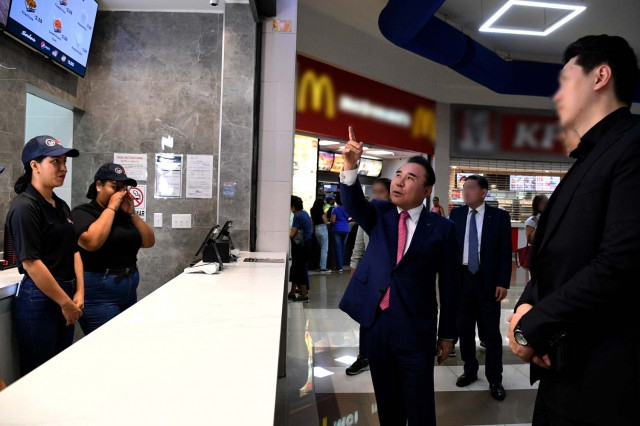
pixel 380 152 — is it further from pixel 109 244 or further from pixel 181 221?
pixel 109 244

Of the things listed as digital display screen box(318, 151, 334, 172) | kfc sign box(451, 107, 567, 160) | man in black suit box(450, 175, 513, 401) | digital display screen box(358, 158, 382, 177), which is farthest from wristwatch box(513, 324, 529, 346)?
kfc sign box(451, 107, 567, 160)

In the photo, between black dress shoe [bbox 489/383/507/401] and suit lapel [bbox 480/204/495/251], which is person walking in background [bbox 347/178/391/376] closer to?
suit lapel [bbox 480/204/495/251]

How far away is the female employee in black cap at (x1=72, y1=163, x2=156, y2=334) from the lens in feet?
8.42

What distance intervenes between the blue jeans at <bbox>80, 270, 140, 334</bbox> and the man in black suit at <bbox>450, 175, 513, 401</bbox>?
8.07ft

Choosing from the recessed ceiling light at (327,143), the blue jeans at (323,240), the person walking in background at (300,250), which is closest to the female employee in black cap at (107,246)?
the person walking in background at (300,250)

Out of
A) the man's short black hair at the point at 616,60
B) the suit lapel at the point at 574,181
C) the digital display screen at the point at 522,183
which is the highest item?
the digital display screen at the point at 522,183

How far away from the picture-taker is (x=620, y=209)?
3.50 ft

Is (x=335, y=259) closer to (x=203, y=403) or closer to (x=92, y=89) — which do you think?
(x=92, y=89)

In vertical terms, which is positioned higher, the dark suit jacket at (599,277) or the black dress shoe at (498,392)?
the dark suit jacket at (599,277)

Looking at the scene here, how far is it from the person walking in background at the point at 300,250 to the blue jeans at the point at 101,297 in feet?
11.3

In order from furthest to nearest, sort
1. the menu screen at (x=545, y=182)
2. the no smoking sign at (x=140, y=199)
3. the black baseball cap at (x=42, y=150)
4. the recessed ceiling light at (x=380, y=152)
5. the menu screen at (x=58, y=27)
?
the menu screen at (x=545, y=182) → the recessed ceiling light at (x=380, y=152) → the no smoking sign at (x=140, y=199) → the menu screen at (x=58, y=27) → the black baseball cap at (x=42, y=150)

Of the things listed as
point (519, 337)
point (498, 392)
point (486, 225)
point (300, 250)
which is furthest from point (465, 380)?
point (300, 250)

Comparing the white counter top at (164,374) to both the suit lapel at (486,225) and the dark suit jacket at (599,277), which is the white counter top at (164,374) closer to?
the dark suit jacket at (599,277)

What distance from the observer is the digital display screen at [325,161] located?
30.4ft
